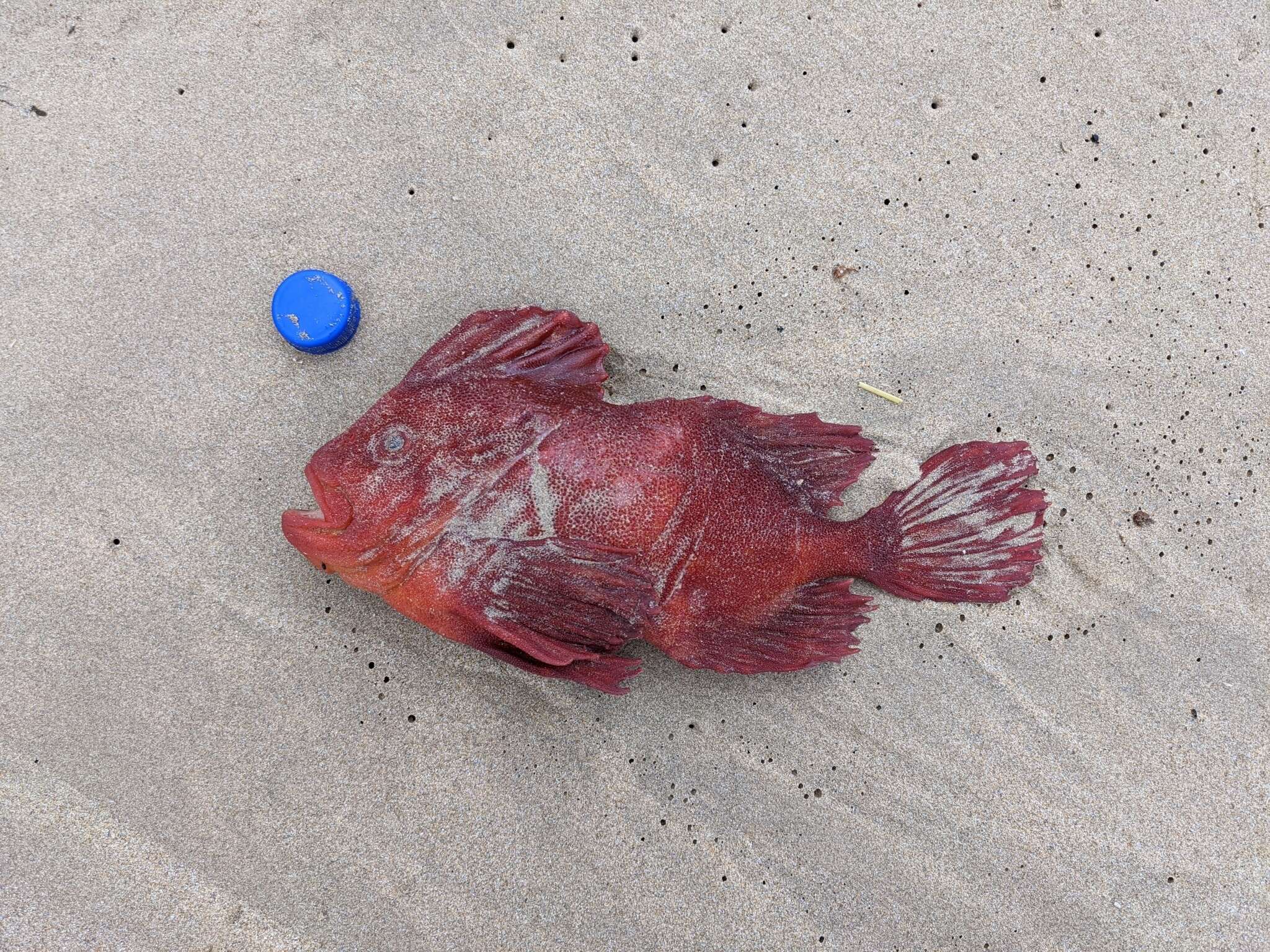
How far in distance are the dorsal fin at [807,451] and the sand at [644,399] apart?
7.1 inches

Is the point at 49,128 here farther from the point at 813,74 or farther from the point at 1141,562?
the point at 1141,562

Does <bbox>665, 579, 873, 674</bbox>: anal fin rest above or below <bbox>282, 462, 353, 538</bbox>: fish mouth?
below

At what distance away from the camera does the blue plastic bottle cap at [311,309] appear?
103 inches

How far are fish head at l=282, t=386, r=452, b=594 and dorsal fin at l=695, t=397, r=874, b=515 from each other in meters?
0.96

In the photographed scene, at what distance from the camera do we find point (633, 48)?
9.27 feet

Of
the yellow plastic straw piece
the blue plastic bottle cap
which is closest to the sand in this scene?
the yellow plastic straw piece

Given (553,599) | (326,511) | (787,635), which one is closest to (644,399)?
(553,599)

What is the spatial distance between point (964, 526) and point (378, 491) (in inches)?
80.7

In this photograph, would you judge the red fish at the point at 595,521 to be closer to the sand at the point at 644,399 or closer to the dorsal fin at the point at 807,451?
the dorsal fin at the point at 807,451

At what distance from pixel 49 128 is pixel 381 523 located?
2.06 metres

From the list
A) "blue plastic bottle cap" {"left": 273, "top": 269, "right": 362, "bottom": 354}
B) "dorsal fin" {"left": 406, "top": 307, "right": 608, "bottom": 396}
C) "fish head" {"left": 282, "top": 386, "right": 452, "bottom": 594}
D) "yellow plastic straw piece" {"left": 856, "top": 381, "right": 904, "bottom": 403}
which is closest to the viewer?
"fish head" {"left": 282, "top": 386, "right": 452, "bottom": 594}

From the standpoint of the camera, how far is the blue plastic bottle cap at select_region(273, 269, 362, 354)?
260 centimetres

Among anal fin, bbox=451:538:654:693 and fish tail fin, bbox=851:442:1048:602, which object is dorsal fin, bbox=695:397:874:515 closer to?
fish tail fin, bbox=851:442:1048:602

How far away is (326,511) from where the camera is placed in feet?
7.57
